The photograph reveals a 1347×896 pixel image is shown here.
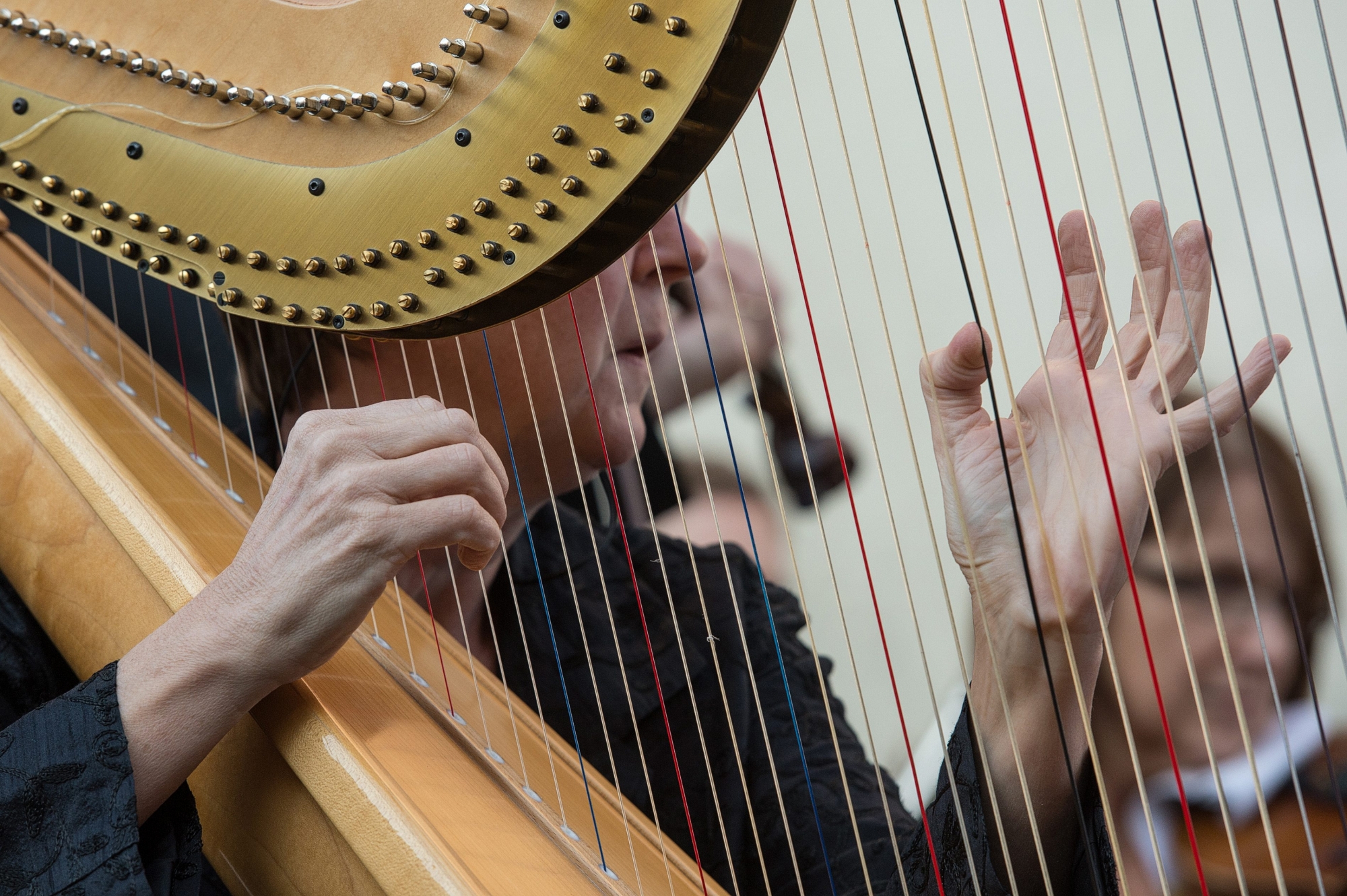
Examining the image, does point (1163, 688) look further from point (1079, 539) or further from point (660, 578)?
point (1079, 539)

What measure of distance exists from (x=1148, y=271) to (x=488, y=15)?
1.65ft

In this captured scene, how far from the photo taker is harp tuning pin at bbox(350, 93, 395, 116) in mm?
727

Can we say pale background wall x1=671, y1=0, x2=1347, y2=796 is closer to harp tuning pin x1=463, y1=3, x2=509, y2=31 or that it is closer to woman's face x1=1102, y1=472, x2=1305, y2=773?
woman's face x1=1102, y1=472, x2=1305, y2=773

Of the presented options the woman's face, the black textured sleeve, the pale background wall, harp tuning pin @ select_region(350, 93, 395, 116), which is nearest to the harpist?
the black textured sleeve

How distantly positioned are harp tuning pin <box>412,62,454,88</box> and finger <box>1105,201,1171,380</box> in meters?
0.47

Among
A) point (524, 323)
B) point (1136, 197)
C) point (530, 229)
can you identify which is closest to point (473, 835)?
point (530, 229)

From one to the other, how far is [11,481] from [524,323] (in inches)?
20.1

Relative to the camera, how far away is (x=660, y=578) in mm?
1700

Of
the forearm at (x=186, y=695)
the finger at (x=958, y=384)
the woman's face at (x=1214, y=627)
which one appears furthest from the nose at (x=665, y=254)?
the woman's face at (x=1214, y=627)

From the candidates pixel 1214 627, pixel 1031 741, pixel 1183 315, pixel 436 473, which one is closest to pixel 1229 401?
pixel 1183 315

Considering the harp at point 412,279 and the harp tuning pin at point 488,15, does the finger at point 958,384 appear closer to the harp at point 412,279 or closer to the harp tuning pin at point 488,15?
the harp at point 412,279

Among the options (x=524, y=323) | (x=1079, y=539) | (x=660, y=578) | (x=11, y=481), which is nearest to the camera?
(x=1079, y=539)

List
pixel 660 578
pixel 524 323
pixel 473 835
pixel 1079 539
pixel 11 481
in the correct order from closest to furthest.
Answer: pixel 473 835 → pixel 1079 539 → pixel 11 481 → pixel 524 323 → pixel 660 578

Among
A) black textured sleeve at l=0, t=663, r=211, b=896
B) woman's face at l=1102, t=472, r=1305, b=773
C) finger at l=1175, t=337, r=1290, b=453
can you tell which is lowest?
woman's face at l=1102, t=472, r=1305, b=773
